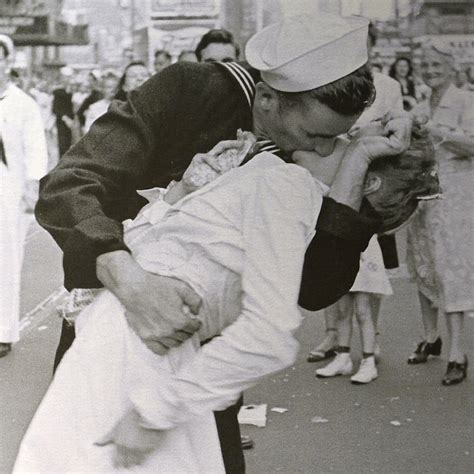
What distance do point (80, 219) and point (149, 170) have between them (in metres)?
0.17

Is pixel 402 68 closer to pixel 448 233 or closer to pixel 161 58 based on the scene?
pixel 448 233

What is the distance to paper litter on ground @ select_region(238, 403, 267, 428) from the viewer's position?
279 cm

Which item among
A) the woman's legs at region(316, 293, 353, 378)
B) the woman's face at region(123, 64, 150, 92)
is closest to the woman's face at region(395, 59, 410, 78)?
the woman's face at region(123, 64, 150, 92)

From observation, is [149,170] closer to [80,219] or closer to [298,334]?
[80,219]

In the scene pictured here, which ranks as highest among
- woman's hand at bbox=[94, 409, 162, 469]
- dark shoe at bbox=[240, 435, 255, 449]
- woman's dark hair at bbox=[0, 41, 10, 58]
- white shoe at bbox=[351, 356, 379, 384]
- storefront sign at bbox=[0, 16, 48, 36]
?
storefront sign at bbox=[0, 16, 48, 36]

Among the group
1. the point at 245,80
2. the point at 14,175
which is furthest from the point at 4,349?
the point at 245,80

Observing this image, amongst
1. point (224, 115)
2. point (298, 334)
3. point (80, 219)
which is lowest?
point (298, 334)

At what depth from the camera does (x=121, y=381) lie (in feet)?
3.90

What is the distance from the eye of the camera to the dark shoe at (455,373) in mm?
3131

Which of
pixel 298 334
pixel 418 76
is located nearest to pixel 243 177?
pixel 418 76

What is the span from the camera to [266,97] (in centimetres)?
130

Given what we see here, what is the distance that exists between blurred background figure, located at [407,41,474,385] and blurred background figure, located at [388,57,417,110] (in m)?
0.04

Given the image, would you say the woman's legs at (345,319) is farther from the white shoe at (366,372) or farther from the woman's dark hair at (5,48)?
the woman's dark hair at (5,48)

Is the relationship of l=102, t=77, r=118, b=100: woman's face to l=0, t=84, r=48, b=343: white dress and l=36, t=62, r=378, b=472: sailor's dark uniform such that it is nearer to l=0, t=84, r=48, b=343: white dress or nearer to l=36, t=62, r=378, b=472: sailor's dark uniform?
l=0, t=84, r=48, b=343: white dress
